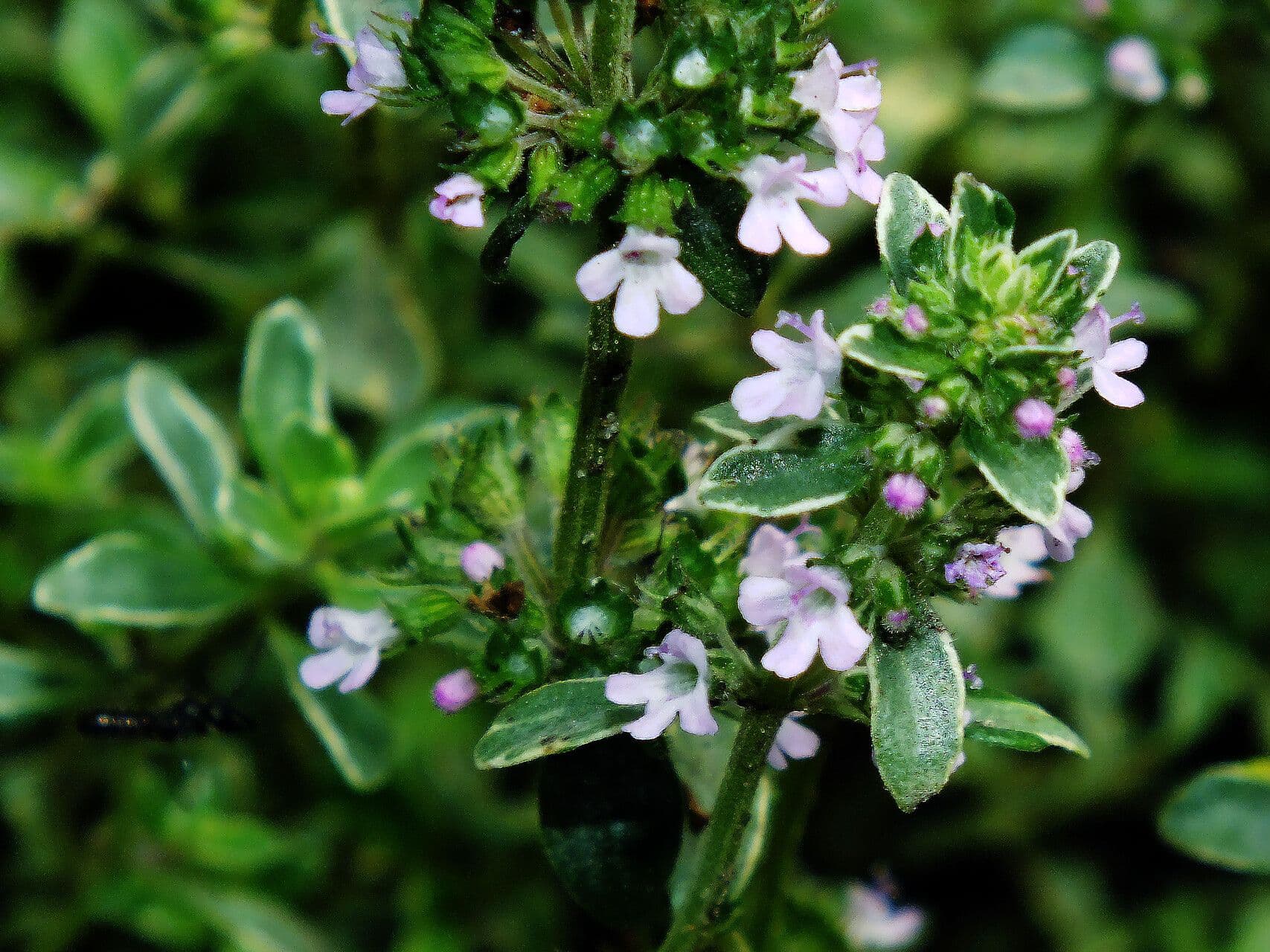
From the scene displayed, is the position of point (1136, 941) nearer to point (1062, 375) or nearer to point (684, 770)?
point (684, 770)

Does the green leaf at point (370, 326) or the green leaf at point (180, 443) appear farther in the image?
the green leaf at point (370, 326)

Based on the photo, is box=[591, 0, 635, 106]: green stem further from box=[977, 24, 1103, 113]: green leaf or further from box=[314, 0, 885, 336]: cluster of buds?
box=[977, 24, 1103, 113]: green leaf

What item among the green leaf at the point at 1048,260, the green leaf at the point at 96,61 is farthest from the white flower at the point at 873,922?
the green leaf at the point at 96,61

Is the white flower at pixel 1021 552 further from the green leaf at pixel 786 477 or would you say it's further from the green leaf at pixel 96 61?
the green leaf at pixel 96 61

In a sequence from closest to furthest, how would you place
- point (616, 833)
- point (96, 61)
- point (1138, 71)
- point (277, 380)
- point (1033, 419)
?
point (1033, 419)
point (616, 833)
point (277, 380)
point (1138, 71)
point (96, 61)

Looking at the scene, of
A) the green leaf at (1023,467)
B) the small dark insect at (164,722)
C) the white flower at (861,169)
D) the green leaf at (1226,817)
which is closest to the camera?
the green leaf at (1023,467)

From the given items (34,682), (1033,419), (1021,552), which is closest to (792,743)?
(1021,552)

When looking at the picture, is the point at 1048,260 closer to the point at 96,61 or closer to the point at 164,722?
the point at 164,722
